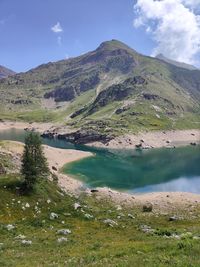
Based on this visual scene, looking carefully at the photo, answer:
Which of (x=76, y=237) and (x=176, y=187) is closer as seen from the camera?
(x=76, y=237)

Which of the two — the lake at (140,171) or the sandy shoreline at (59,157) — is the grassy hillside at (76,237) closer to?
the sandy shoreline at (59,157)

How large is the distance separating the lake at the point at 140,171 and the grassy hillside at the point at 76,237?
47.4 metres

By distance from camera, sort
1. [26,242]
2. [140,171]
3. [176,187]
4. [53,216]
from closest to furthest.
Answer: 1. [26,242]
2. [53,216]
3. [176,187]
4. [140,171]

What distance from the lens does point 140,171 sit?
468ft

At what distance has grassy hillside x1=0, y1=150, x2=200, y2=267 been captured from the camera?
21.5m

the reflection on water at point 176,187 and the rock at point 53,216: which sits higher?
the rock at point 53,216

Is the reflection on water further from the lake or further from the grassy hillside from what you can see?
the grassy hillside

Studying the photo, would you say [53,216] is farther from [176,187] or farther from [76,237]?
[176,187]

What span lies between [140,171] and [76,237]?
110577 millimetres

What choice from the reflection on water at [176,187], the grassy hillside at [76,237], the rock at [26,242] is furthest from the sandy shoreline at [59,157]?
the rock at [26,242]

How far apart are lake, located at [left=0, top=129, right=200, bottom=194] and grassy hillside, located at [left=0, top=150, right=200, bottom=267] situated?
47.4 meters

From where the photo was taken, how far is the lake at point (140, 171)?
115 meters

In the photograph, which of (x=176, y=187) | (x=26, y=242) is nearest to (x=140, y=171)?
(x=176, y=187)

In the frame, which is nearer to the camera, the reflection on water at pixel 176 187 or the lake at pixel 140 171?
the reflection on water at pixel 176 187
